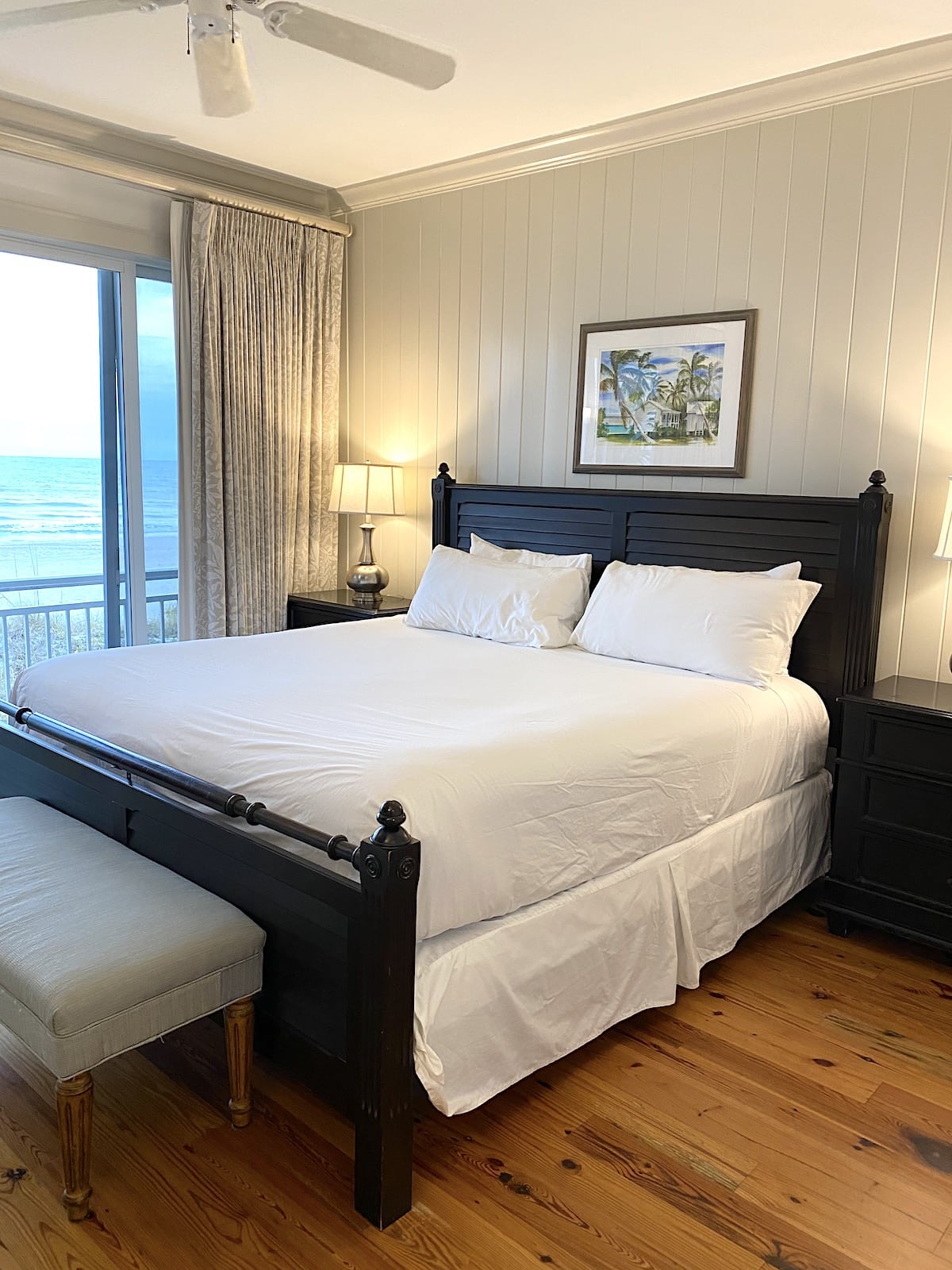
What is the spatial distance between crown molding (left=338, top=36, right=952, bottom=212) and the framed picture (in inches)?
26.4

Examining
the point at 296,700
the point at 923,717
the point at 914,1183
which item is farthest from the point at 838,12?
the point at 914,1183

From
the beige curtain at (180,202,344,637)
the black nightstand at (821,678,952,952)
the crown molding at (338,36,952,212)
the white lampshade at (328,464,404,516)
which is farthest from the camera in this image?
the white lampshade at (328,464,404,516)

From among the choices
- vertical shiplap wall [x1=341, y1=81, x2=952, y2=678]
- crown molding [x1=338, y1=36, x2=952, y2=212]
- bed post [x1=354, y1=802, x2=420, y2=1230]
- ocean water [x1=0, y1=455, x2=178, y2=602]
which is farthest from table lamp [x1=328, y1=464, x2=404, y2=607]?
bed post [x1=354, y1=802, x2=420, y2=1230]

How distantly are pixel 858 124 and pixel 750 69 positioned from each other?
0.40 meters

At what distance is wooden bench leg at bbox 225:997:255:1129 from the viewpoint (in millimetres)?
1992

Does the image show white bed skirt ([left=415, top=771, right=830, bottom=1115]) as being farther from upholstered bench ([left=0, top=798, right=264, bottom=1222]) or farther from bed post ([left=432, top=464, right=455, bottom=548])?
bed post ([left=432, top=464, right=455, bottom=548])

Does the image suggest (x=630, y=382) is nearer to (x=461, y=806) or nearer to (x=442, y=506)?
(x=442, y=506)

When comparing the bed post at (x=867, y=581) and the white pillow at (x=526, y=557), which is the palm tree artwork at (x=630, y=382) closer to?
the white pillow at (x=526, y=557)

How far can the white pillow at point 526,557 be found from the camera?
12.4 ft

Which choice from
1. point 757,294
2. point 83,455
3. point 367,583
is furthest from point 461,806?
point 83,455

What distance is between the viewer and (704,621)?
10.4ft

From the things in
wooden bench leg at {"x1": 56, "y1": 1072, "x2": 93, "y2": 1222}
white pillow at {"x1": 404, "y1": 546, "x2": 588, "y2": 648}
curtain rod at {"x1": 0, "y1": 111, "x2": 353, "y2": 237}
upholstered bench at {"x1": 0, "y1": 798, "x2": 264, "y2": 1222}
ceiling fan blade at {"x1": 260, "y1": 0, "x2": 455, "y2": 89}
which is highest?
curtain rod at {"x1": 0, "y1": 111, "x2": 353, "y2": 237}

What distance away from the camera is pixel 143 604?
439 centimetres

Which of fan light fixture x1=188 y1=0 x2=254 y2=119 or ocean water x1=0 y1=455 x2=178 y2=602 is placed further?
ocean water x1=0 y1=455 x2=178 y2=602
